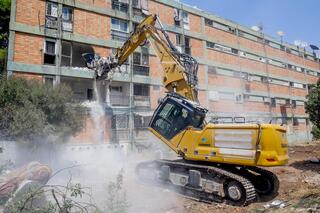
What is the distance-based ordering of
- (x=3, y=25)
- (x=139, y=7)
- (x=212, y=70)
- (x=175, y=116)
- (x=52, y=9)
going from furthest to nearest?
(x=212, y=70), (x=139, y=7), (x=3, y=25), (x=52, y=9), (x=175, y=116)

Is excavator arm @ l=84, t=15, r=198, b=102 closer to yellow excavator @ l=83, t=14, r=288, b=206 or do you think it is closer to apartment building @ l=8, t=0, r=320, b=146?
yellow excavator @ l=83, t=14, r=288, b=206

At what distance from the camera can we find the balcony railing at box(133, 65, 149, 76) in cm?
2317

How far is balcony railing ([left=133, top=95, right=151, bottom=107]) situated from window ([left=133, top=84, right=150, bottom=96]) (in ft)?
1.15

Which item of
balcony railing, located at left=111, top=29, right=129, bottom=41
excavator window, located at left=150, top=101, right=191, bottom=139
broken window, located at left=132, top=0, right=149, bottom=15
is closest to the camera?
excavator window, located at left=150, top=101, right=191, bottom=139

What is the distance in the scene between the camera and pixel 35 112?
42.6 feet

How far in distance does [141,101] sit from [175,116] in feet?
43.6

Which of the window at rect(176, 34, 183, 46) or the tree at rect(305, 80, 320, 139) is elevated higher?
the window at rect(176, 34, 183, 46)

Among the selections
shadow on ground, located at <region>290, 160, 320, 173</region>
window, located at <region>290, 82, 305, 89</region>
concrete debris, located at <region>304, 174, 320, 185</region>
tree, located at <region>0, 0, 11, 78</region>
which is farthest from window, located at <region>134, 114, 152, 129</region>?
window, located at <region>290, 82, 305, 89</region>

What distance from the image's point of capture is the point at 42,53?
1858 centimetres

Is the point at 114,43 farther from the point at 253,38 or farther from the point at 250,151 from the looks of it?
the point at 253,38

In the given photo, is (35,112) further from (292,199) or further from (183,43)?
(183,43)

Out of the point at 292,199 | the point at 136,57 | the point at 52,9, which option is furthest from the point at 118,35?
the point at 292,199

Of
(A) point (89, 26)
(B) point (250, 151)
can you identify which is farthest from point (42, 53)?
(B) point (250, 151)

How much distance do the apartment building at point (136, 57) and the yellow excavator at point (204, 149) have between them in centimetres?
85
